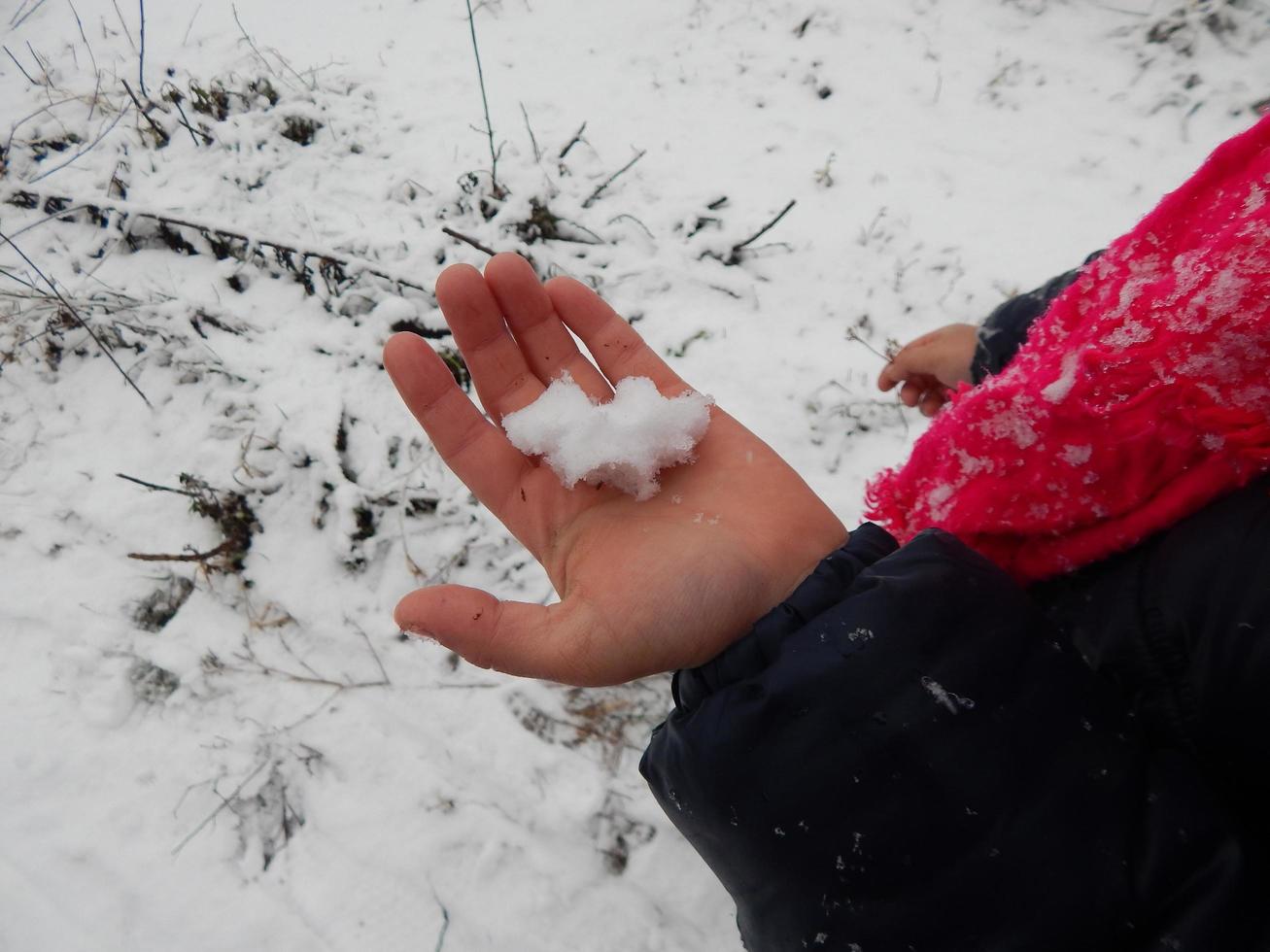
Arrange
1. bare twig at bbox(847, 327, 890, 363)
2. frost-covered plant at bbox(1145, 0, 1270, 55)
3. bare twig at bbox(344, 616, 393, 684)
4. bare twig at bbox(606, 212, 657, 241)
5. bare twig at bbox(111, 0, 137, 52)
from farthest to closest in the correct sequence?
bare twig at bbox(111, 0, 137, 52) → frost-covered plant at bbox(1145, 0, 1270, 55) → bare twig at bbox(606, 212, 657, 241) → bare twig at bbox(847, 327, 890, 363) → bare twig at bbox(344, 616, 393, 684)

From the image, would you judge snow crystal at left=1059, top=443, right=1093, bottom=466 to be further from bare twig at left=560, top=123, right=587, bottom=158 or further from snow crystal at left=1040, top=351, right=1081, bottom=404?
bare twig at left=560, top=123, right=587, bottom=158

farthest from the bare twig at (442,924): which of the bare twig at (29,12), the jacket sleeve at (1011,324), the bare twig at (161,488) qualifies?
the bare twig at (29,12)

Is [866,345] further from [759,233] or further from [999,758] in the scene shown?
[999,758]

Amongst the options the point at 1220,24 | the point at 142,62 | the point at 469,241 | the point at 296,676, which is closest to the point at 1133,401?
the point at 296,676

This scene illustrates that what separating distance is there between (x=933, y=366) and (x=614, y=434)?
1028 mm

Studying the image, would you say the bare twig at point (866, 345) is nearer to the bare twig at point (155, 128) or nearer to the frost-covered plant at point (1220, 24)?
the frost-covered plant at point (1220, 24)

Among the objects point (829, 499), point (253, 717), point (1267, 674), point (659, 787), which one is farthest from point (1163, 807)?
point (253, 717)

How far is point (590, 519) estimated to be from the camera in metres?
1.38

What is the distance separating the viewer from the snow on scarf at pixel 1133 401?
36.3 inches

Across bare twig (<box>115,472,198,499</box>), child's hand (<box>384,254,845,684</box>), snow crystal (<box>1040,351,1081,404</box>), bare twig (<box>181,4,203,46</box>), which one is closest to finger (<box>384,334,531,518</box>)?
child's hand (<box>384,254,845,684</box>)

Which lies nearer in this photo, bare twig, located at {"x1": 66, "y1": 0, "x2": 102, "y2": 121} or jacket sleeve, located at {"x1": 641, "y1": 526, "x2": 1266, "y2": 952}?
jacket sleeve, located at {"x1": 641, "y1": 526, "x2": 1266, "y2": 952}

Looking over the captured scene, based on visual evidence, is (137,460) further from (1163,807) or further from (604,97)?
(1163,807)

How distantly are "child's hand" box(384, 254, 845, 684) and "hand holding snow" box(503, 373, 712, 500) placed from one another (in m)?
0.04

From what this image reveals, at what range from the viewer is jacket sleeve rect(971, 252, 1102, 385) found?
1.55m
